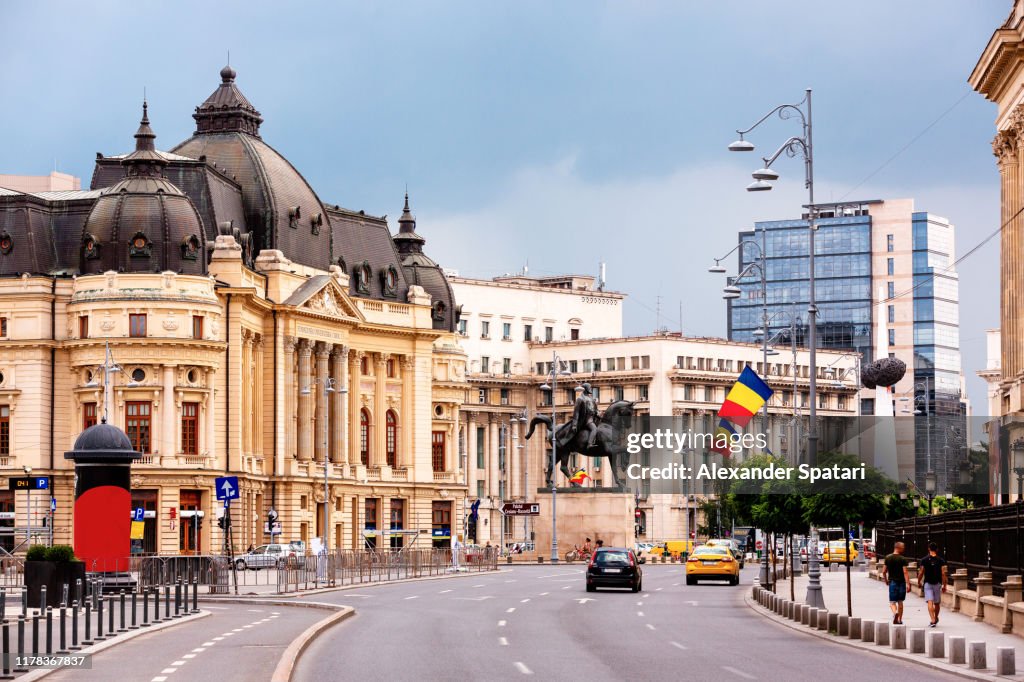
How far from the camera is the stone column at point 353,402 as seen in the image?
119625mm

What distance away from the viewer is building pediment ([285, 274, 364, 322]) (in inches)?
4353

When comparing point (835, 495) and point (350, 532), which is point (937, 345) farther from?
point (835, 495)

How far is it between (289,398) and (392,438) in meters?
15.6

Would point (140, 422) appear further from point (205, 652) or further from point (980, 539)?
point (205, 652)

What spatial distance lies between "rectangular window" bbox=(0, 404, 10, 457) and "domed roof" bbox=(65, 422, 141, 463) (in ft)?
159

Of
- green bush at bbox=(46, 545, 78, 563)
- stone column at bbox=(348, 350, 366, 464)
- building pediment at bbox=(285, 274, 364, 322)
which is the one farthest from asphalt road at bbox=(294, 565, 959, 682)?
stone column at bbox=(348, 350, 366, 464)

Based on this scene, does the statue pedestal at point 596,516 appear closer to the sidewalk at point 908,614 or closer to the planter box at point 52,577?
the sidewalk at point 908,614

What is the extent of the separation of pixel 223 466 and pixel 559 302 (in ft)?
269

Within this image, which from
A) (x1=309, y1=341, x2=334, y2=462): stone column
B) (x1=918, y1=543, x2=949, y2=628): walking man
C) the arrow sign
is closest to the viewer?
(x1=918, y1=543, x2=949, y2=628): walking man

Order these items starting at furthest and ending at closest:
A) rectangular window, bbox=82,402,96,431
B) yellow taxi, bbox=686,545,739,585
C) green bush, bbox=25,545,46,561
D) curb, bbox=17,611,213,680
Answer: rectangular window, bbox=82,402,96,431 < yellow taxi, bbox=686,545,739,585 < green bush, bbox=25,545,46,561 < curb, bbox=17,611,213,680

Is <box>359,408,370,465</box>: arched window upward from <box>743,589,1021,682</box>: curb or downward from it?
upward

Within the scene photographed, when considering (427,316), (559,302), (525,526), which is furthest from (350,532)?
(559,302)

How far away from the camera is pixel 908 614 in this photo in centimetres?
4466

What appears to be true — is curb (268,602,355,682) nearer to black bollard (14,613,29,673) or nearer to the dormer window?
black bollard (14,613,29,673)
